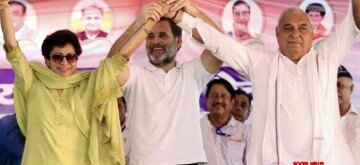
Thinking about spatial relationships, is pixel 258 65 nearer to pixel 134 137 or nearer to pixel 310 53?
pixel 310 53

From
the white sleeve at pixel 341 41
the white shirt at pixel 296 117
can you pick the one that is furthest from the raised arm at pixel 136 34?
the white sleeve at pixel 341 41

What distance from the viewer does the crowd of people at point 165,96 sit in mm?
3770

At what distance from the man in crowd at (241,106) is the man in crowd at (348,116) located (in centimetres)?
90

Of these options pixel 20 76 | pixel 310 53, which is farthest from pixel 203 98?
pixel 20 76

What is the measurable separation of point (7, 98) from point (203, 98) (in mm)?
1471

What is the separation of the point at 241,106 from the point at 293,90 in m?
1.83

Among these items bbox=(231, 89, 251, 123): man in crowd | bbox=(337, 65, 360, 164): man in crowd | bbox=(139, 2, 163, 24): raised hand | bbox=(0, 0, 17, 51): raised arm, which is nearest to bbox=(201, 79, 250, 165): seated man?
bbox=(231, 89, 251, 123): man in crowd

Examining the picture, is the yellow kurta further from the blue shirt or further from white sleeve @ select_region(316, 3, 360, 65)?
white sleeve @ select_region(316, 3, 360, 65)

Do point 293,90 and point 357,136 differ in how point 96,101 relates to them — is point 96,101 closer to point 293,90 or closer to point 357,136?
point 293,90

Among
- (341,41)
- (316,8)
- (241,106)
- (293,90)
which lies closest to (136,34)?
(293,90)

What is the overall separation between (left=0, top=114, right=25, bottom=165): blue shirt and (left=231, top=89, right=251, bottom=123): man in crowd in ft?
6.92

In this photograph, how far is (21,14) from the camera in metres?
5.57

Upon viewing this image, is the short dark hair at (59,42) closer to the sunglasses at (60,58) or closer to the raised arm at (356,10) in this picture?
the sunglasses at (60,58)

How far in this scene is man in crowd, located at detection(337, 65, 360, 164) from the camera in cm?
474
